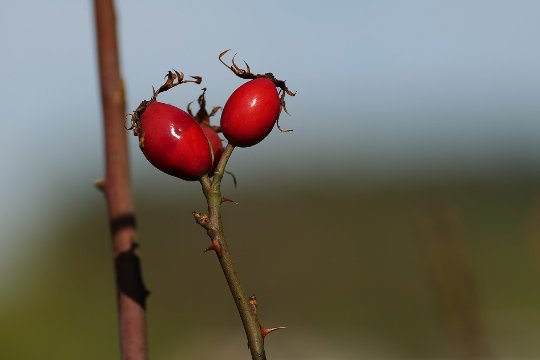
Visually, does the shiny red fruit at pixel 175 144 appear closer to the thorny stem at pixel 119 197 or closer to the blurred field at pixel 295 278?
the thorny stem at pixel 119 197

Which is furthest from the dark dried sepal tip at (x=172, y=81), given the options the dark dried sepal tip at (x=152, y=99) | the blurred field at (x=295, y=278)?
the blurred field at (x=295, y=278)

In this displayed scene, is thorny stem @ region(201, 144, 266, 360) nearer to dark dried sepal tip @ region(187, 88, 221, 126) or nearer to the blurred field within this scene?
dark dried sepal tip @ region(187, 88, 221, 126)

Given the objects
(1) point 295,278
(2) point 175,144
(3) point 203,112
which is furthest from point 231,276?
(1) point 295,278

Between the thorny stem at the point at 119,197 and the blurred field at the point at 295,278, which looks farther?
the blurred field at the point at 295,278

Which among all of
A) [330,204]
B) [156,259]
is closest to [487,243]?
[330,204]

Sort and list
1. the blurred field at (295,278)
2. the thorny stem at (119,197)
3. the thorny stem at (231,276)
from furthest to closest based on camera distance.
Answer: the blurred field at (295,278), the thorny stem at (119,197), the thorny stem at (231,276)

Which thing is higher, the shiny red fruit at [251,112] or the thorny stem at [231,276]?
the shiny red fruit at [251,112]

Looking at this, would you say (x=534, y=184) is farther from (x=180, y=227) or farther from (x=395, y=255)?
(x=180, y=227)
